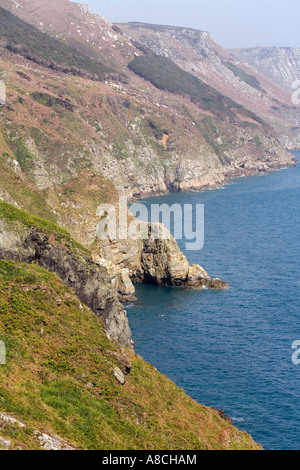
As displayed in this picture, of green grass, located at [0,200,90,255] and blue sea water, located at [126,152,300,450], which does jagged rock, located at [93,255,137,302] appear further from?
green grass, located at [0,200,90,255]

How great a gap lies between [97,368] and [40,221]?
80.8 feet

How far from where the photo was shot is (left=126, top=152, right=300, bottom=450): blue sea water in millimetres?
53281

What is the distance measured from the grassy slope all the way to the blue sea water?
10013 millimetres

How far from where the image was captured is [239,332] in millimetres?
69938

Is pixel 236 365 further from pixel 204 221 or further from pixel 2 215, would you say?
pixel 204 221

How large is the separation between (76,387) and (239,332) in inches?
1482

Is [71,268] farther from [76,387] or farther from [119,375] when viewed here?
[76,387]

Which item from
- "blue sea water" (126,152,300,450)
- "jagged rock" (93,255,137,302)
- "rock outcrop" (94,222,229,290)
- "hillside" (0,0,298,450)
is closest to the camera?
"hillside" (0,0,298,450)

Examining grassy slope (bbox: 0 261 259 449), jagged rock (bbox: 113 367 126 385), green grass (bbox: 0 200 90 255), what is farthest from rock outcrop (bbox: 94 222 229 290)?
jagged rock (bbox: 113 367 126 385)

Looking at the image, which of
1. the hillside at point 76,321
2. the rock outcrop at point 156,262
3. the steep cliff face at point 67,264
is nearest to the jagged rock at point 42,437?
the hillside at point 76,321

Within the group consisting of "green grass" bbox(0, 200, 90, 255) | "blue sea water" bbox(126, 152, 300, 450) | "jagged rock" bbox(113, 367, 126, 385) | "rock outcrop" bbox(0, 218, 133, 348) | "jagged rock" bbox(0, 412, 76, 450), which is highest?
"green grass" bbox(0, 200, 90, 255)

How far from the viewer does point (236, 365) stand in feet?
200

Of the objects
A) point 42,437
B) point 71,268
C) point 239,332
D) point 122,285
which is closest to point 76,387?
point 42,437

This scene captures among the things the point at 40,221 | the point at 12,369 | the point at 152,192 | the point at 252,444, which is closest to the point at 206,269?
the point at 40,221
